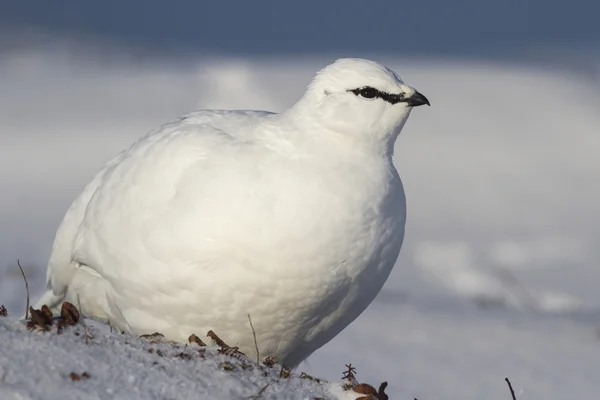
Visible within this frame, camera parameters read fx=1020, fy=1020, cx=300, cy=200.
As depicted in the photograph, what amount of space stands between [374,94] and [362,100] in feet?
0.21

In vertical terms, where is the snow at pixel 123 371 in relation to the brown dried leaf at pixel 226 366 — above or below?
below

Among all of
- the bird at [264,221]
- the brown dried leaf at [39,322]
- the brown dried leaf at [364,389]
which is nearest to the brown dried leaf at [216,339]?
the bird at [264,221]

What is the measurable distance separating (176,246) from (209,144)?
20.9 inches

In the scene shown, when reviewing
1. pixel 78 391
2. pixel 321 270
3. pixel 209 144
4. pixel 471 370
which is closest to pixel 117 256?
pixel 209 144

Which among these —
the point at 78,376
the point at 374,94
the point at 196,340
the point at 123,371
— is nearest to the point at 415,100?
the point at 374,94

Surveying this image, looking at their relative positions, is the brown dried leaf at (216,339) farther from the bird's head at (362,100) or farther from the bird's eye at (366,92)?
the bird's eye at (366,92)

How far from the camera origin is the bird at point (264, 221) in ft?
14.6

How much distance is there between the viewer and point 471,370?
8.20m

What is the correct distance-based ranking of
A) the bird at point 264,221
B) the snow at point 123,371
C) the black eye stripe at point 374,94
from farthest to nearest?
the black eye stripe at point 374,94, the bird at point 264,221, the snow at point 123,371

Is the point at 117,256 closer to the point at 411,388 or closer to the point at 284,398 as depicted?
the point at 284,398

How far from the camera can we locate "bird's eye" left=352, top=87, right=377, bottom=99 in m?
4.74

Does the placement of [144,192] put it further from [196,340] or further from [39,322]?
[39,322]

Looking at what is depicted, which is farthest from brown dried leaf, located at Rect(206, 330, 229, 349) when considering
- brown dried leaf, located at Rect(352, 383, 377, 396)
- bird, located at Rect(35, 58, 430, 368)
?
brown dried leaf, located at Rect(352, 383, 377, 396)

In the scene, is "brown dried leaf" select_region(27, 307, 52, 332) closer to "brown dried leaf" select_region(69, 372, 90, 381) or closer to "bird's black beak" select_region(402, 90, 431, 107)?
"brown dried leaf" select_region(69, 372, 90, 381)
